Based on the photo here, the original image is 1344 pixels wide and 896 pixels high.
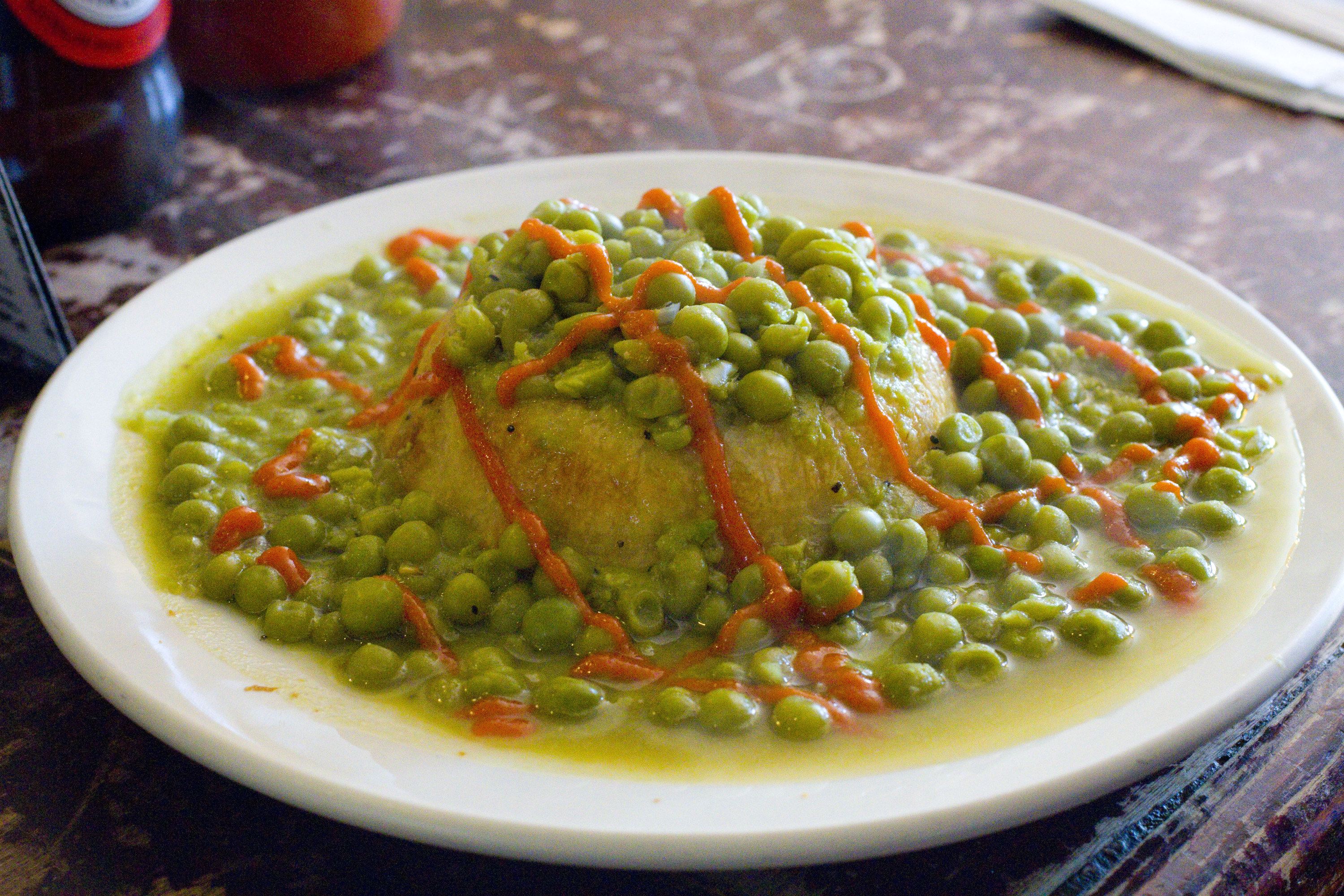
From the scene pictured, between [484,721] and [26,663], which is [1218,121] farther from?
[26,663]

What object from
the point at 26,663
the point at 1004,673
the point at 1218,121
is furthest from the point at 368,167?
the point at 1218,121

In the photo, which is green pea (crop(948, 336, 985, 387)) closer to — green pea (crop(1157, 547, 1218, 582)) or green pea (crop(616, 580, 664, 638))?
A: green pea (crop(1157, 547, 1218, 582))

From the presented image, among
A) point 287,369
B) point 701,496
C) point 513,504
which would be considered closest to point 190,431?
point 287,369

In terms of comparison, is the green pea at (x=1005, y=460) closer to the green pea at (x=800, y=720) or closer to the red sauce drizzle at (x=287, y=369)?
the green pea at (x=800, y=720)

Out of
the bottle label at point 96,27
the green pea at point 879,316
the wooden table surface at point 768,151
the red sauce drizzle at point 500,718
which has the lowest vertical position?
the wooden table surface at point 768,151

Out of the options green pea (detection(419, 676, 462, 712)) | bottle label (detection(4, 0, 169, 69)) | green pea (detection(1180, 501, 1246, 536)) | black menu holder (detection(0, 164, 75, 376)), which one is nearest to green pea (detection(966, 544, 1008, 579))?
green pea (detection(1180, 501, 1246, 536))

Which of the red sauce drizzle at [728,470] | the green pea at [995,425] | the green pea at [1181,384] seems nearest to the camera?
the red sauce drizzle at [728,470]

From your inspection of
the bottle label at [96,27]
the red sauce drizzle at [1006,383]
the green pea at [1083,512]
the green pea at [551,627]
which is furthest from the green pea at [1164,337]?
the bottle label at [96,27]
